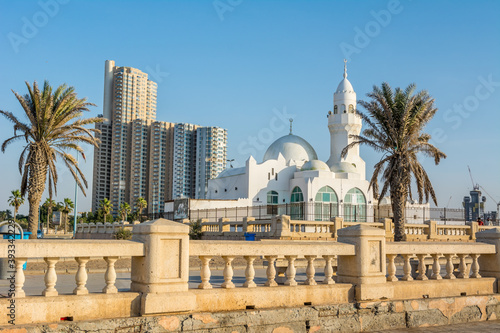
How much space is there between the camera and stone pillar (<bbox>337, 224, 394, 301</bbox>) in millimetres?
8688

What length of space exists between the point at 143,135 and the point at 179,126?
286 inches

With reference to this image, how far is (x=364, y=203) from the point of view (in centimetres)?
5641

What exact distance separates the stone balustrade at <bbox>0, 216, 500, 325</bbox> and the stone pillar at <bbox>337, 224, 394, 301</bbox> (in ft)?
0.06

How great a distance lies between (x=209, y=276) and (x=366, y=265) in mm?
2949

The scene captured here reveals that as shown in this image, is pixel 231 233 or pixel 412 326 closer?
pixel 412 326

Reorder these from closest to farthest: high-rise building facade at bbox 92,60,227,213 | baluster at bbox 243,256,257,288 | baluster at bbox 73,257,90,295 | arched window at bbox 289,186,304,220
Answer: baluster at bbox 73,257,90,295
baluster at bbox 243,256,257,288
arched window at bbox 289,186,304,220
high-rise building facade at bbox 92,60,227,213

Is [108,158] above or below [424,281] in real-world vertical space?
above

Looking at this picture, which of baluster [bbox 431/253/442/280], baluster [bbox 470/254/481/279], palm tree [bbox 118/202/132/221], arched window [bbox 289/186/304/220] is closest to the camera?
baluster [bbox 431/253/442/280]

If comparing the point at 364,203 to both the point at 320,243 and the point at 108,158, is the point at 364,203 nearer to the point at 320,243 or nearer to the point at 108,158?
the point at 320,243

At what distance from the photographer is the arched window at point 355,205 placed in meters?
54.8

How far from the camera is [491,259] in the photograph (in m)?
10.9

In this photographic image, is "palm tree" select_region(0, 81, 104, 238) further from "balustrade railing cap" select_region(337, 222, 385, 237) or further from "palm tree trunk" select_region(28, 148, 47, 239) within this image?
"balustrade railing cap" select_region(337, 222, 385, 237)

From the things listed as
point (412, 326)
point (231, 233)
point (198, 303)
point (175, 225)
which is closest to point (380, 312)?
point (412, 326)

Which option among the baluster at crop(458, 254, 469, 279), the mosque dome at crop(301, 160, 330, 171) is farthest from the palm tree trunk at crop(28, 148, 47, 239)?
the mosque dome at crop(301, 160, 330, 171)
